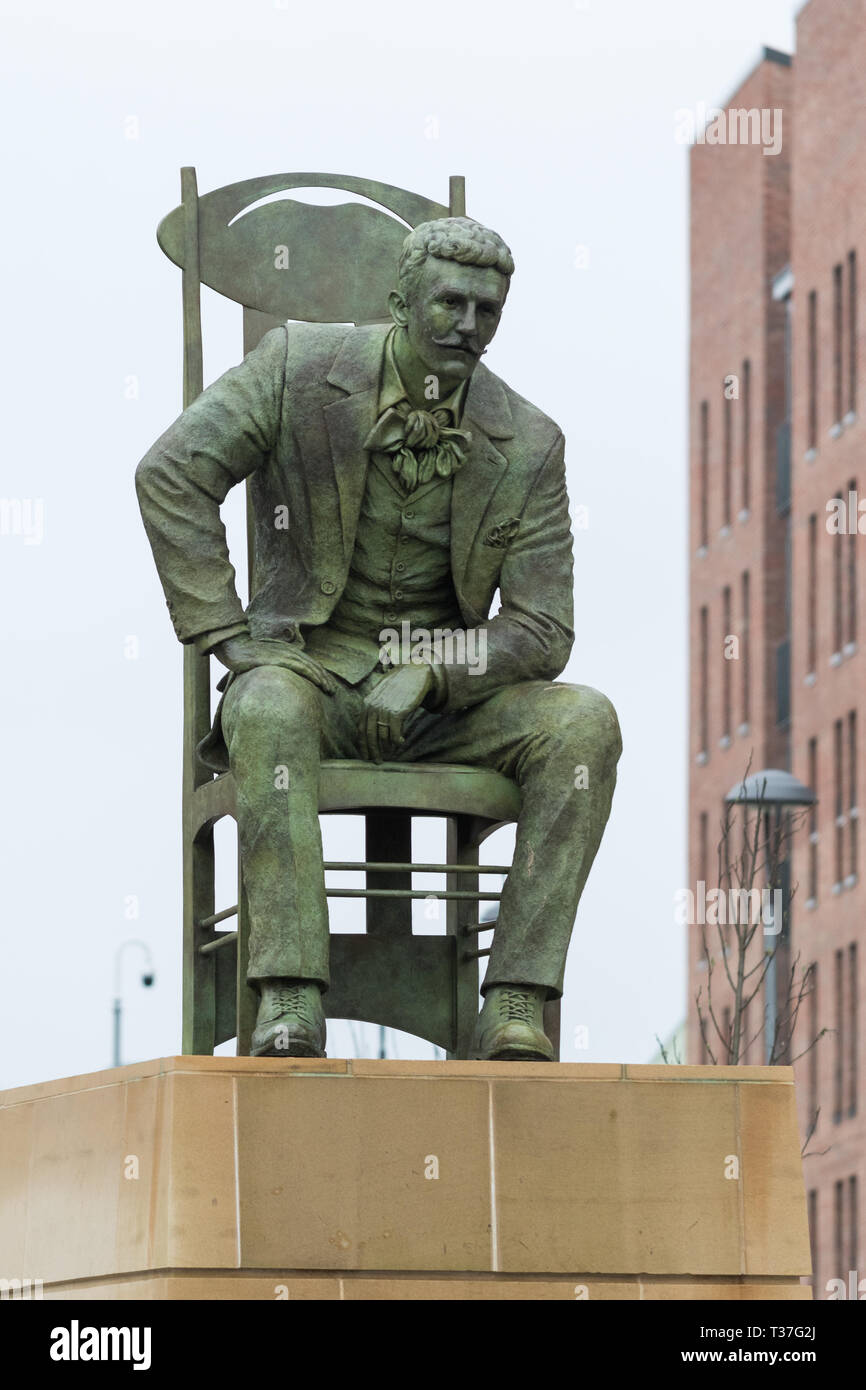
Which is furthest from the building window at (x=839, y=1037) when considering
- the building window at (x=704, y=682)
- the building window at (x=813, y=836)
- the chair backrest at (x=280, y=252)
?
the chair backrest at (x=280, y=252)

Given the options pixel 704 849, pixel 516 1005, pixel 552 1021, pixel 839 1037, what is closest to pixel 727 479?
pixel 704 849

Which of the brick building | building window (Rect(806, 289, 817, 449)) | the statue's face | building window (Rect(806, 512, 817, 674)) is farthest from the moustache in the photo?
building window (Rect(806, 289, 817, 449))

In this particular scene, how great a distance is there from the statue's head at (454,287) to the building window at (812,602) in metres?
37.7

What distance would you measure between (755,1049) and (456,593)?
1260 inches

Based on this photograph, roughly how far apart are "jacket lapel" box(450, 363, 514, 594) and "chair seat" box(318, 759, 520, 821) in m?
0.55

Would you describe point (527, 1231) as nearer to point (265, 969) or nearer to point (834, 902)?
point (265, 969)

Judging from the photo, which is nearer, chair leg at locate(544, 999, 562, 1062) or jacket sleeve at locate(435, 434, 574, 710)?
chair leg at locate(544, 999, 562, 1062)

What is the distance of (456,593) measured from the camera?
28.9 ft

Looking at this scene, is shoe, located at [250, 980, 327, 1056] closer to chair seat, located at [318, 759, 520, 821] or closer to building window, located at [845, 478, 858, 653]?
chair seat, located at [318, 759, 520, 821]

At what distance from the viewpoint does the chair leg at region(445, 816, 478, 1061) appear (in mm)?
8898

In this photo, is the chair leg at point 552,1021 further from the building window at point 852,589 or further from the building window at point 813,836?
the building window at point 813,836

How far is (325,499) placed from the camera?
28.5 ft

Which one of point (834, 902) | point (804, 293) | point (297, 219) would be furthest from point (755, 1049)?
point (297, 219)

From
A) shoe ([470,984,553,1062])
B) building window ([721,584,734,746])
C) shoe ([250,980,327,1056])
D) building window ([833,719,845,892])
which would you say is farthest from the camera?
building window ([721,584,734,746])
